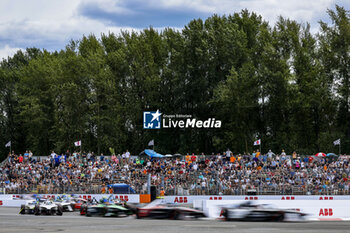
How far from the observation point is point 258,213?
74.4ft

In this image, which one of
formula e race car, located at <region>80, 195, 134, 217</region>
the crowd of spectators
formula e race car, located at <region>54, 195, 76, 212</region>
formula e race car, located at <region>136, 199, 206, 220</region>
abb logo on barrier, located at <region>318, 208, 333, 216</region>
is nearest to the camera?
abb logo on barrier, located at <region>318, 208, 333, 216</region>

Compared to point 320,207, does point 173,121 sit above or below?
above

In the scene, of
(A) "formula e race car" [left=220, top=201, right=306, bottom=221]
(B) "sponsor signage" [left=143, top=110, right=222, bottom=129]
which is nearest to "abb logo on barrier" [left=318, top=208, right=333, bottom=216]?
(A) "formula e race car" [left=220, top=201, right=306, bottom=221]

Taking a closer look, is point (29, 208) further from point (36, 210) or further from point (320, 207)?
point (320, 207)

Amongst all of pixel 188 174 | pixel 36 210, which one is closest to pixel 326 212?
pixel 36 210

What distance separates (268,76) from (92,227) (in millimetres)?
38589

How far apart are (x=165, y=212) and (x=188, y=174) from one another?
16713 mm

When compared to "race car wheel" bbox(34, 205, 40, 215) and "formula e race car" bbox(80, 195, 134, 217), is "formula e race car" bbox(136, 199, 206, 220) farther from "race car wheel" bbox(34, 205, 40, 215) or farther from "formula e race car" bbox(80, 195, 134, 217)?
"race car wheel" bbox(34, 205, 40, 215)

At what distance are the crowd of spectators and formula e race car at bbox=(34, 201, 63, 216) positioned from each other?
11.6 metres

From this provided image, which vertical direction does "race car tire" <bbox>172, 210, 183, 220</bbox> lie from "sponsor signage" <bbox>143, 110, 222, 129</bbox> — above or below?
below

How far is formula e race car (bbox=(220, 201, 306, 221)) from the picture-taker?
2255 cm

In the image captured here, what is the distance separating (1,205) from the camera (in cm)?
4081

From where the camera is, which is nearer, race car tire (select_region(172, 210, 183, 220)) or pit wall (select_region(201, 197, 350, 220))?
pit wall (select_region(201, 197, 350, 220))

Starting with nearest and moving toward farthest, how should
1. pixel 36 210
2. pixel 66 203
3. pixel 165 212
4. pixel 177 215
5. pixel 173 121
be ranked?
pixel 177 215, pixel 165 212, pixel 36 210, pixel 66 203, pixel 173 121
